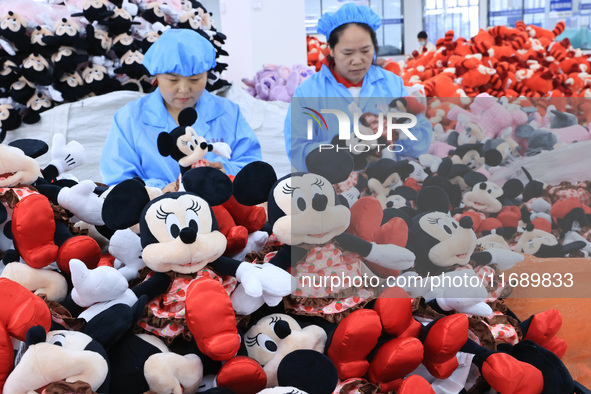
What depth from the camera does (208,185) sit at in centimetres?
80

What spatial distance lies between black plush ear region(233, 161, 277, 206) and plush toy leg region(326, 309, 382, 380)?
0.72 feet

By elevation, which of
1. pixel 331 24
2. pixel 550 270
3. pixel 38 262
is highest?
pixel 331 24

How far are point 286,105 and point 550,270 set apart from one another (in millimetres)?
1901

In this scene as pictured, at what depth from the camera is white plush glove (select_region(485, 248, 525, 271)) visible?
888 millimetres

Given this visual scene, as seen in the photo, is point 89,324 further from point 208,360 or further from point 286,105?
point 286,105

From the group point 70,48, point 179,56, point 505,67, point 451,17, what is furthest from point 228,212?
point 451,17

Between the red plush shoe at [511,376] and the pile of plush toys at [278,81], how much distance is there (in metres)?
2.21

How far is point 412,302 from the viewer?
0.78 meters

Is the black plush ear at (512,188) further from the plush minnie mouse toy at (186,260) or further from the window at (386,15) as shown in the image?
the window at (386,15)

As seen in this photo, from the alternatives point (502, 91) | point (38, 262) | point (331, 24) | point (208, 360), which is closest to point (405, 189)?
point (208, 360)

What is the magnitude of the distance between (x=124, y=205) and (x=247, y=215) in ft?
0.72

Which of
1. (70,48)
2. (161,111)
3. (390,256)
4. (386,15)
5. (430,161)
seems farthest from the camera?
(386,15)

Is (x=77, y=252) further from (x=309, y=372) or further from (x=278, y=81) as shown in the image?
(x=278, y=81)

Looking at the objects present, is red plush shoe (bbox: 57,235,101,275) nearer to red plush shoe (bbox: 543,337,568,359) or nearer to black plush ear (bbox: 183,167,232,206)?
black plush ear (bbox: 183,167,232,206)
